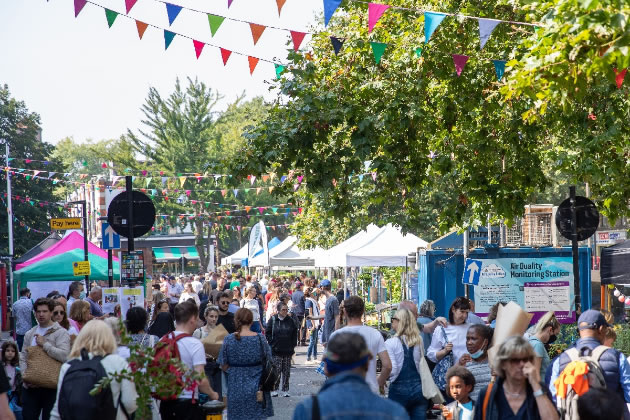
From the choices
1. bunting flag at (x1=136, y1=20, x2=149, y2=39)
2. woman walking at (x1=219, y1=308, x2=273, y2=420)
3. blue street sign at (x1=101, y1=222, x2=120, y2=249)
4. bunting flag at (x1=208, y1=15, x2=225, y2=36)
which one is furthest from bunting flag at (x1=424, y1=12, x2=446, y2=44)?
blue street sign at (x1=101, y1=222, x2=120, y2=249)

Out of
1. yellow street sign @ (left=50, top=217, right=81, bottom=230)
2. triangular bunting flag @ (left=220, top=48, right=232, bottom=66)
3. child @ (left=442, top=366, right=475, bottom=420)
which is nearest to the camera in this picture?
child @ (left=442, top=366, right=475, bottom=420)

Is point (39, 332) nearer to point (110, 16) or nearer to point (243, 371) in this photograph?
point (243, 371)

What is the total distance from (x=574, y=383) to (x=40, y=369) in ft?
17.3

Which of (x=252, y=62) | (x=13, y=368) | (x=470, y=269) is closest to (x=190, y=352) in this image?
(x=13, y=368)

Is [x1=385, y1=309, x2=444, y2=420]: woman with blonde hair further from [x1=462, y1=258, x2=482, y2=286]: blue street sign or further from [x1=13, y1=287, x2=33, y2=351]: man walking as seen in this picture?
[x1=13, y1=287, x2=33, y2=351]: man walking

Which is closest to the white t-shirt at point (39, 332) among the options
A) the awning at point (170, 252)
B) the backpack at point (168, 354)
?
the backpack at point (168, 354)

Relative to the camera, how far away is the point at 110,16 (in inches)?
461

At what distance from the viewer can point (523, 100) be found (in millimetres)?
14188

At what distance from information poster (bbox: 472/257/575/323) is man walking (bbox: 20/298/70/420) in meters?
10.3

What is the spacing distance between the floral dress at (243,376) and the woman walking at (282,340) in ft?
21.7

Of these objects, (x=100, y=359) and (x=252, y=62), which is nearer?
(x=100, y=359)

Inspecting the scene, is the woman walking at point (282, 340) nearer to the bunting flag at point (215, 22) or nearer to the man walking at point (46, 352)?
the bunting flag at point (215, 22)

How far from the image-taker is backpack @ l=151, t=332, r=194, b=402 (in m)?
7.26

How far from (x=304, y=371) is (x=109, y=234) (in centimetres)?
685
